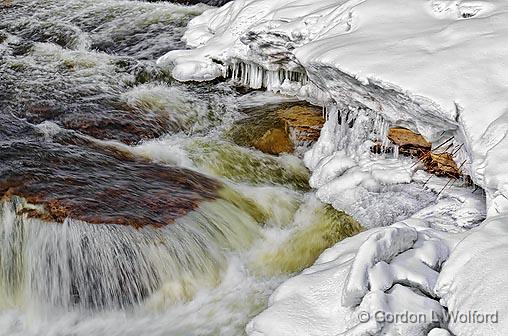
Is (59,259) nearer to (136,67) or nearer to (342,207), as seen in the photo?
(342,207)

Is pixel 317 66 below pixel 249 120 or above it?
above

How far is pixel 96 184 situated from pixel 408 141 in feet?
9.22

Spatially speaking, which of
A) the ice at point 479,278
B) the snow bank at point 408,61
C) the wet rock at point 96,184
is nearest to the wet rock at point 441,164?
the snow bank at point 408,61

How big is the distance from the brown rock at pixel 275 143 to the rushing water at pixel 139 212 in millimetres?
131

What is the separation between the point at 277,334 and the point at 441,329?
3.25 feet

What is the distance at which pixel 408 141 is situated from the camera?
16.5 feet

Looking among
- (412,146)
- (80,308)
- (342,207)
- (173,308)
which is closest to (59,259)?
(80,308)

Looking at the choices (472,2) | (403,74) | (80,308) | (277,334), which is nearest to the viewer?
(277,334)

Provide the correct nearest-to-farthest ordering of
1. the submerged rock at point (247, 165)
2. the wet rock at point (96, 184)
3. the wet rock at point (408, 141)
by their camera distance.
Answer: the wet rock at point (96, 184)
the wet rock at point (408, 141)
the submerged rock at point (247, 165)

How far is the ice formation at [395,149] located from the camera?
2.97 m

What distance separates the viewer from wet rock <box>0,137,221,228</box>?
443 centimetres

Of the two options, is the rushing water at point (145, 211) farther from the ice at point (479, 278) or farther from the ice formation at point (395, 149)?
the ice at point (479, 278)

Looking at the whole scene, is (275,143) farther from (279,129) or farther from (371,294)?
(371,294)

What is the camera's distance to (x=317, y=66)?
5.21 meters
